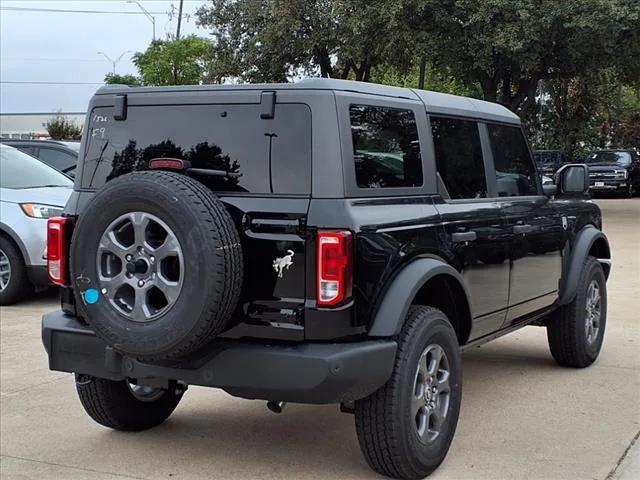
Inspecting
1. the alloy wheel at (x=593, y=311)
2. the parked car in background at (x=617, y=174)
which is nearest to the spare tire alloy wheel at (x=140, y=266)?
→ the alloy wheel at (x=593, y=311)

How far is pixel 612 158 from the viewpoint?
2973 cm

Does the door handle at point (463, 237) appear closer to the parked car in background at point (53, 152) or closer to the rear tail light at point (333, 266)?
the rear tail light at point (333, 266)

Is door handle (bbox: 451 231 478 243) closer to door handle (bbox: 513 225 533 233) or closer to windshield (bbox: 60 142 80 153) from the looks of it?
door handle (bbox: 513 225 533 233)

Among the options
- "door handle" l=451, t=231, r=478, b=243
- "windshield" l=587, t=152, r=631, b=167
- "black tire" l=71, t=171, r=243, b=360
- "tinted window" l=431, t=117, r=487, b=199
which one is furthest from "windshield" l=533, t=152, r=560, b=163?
"black tire" l=71, t=171, r=243, b=360

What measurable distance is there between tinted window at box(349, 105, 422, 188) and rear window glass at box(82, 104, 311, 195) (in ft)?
0.99

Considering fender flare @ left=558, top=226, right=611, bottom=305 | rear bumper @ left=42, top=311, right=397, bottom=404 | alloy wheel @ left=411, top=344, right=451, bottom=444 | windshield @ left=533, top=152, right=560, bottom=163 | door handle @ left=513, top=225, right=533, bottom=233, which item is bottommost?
alloy wheel @ left=411, top=344, right=451, bottom=444

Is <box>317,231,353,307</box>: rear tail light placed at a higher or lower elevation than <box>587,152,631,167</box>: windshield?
lower

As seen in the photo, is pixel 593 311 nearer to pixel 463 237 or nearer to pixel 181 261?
pixel 463 237

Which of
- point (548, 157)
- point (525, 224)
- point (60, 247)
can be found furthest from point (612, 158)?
point (60, 247)

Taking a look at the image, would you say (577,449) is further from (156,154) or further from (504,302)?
(156,154)

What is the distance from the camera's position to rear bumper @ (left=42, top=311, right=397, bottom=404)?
139 inches

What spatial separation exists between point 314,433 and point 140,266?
5.76 feet

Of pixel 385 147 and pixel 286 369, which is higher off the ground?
pixel 385 147

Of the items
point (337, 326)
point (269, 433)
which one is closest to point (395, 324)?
point (337, 326)
